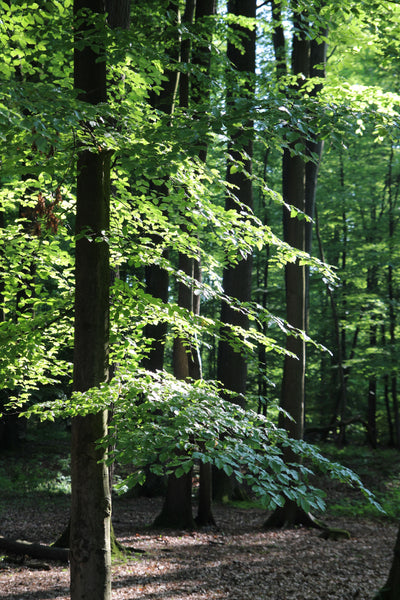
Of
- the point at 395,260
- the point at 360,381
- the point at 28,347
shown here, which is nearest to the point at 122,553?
the point at 28,347

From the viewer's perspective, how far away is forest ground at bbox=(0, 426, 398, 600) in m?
6.10

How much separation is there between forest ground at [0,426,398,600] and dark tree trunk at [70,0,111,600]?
244 centimetres

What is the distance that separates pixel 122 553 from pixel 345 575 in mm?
3112

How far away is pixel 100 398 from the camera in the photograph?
3.75 meters

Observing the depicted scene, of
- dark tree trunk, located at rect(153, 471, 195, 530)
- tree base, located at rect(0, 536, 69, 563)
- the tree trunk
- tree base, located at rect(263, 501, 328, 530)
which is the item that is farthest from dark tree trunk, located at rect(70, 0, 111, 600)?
tree base, located at rect(263, 501, 328, 530)

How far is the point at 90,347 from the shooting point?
4.05 metres

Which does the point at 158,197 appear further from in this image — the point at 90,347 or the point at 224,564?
the point at 224,564

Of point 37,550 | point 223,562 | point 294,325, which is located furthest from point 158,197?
point 223,562

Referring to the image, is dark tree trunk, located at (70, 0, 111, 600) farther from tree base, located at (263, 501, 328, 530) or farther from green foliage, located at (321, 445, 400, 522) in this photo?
green foliage, located at (321, 445, 400, 522)

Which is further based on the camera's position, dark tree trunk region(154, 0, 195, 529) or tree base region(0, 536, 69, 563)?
dark tree trunk region(154, 0, 195, 529)

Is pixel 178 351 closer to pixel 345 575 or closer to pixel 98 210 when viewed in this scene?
pixel 345 575

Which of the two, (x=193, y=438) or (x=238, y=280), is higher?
(x=238, y=280)

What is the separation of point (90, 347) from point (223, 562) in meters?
4.90

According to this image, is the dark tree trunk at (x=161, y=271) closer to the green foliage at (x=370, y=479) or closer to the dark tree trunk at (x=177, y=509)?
the dark tree trunk at (x=177, y=509)
